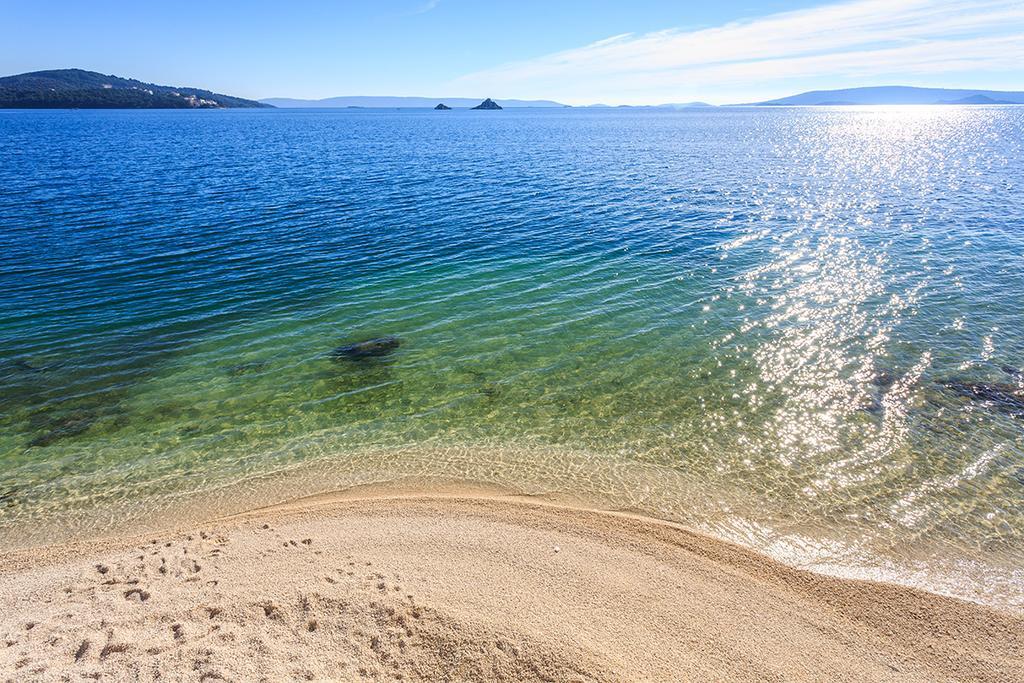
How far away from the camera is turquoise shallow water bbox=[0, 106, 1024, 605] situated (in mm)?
13719

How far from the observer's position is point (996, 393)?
17.8 m

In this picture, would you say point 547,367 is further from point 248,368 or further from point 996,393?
point 996,393

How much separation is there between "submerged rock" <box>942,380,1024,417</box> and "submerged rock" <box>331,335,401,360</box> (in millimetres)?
20804

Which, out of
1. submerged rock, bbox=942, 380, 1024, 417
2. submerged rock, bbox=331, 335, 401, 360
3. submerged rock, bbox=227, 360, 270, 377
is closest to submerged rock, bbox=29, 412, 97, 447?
submerged rock, bbox=227, 360, 270, 377

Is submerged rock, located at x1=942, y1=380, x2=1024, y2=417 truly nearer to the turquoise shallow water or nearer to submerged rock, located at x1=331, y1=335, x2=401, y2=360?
the turquoise shallow water

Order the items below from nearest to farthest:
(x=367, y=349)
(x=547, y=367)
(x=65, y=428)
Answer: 1. (x=65, y=428)
2. (x=547, y=367)
3. (x=367, y=349)

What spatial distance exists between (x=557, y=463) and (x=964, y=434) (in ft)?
40.7

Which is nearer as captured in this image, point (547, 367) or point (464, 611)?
point (464, 611)

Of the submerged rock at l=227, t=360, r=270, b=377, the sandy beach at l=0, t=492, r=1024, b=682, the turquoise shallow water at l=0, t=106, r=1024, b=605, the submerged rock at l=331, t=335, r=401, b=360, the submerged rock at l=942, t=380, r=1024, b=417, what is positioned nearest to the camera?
the sandy beach at l=0, t=492, r=1024, b=682

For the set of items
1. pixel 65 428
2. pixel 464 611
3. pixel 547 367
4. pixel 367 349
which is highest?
pixel 367 349

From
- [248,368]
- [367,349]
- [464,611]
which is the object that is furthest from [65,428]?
[464,611]

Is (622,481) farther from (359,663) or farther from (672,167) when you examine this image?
(672,167)

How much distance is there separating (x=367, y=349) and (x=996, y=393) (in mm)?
22948

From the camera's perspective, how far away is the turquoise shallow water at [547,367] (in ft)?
45.0
